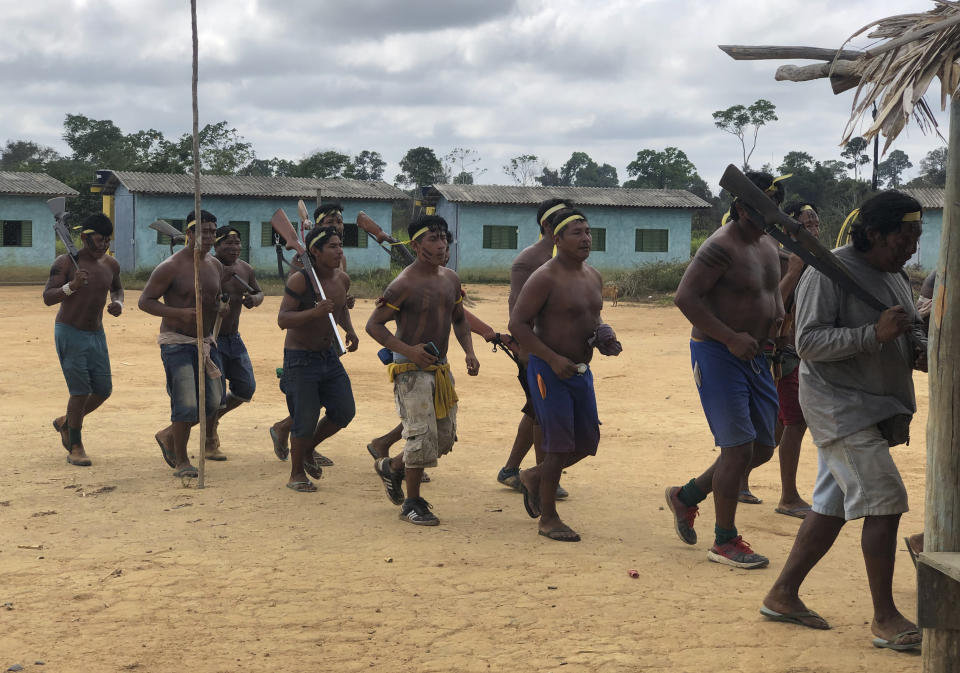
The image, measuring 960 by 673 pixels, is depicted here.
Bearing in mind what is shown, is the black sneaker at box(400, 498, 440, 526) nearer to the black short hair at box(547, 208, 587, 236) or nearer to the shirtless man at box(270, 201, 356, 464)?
the shirtless man at box(270, 201, 356, 464)

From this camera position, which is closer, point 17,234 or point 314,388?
point 314,388

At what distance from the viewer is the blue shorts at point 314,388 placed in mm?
6898

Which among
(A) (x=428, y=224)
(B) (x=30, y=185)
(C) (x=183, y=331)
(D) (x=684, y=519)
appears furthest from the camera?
(B) (x=30, y=185)

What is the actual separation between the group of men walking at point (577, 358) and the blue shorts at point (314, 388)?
0.04 ft

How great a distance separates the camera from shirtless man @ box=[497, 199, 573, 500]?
264 inches

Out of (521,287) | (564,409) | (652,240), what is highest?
(652,240)

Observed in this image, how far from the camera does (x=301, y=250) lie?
23.0 ft

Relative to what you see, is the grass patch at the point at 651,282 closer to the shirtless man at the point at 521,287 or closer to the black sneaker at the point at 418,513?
the shirtless man at the point at 521,287

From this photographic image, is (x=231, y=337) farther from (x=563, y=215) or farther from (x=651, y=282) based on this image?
(x=651, y=282)

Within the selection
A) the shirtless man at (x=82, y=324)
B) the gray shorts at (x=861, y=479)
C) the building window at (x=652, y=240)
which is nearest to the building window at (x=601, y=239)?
the building window at (x=652, y=240)

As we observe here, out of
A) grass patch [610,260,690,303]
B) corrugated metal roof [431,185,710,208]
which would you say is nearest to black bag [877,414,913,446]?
→ grass patch [610,260,690,303]

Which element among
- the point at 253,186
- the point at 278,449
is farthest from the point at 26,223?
the point at 278,449

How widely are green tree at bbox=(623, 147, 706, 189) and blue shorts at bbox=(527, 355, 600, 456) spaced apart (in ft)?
162

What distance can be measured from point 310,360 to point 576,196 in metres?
30.0
